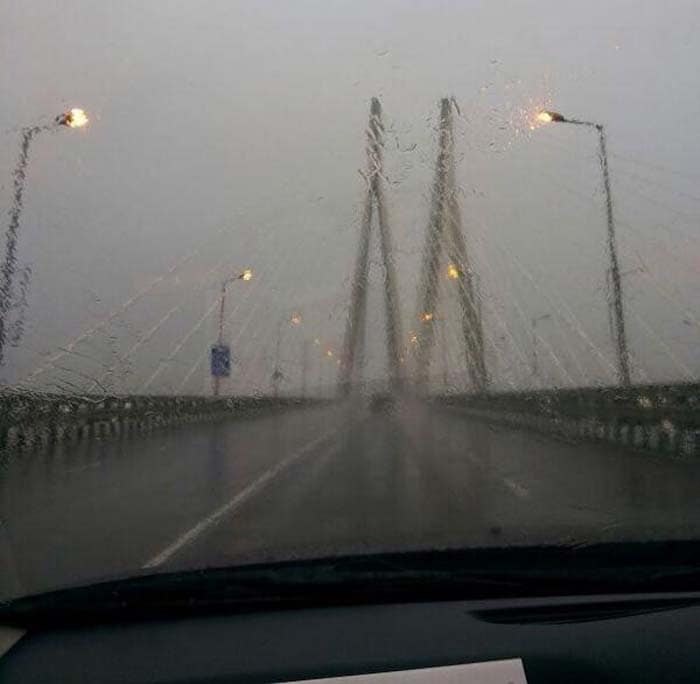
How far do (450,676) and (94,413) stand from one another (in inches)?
844

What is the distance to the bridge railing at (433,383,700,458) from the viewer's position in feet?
57.3

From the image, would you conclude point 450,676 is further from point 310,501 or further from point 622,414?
point 622,414

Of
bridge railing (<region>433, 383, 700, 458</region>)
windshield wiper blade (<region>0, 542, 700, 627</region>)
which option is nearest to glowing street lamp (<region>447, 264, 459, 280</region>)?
bridge railing (<region>433, 383, 700, 458</region>)

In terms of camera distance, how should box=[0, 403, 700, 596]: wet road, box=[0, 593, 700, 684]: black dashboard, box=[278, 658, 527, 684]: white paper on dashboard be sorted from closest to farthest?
box=[278, 658, 527, 684]: white paper on dashboard < box=[0, 593, 700, 684]: black dashboard < box=[0, 403, 700, 596]: wet road

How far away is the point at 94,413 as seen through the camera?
23188mm

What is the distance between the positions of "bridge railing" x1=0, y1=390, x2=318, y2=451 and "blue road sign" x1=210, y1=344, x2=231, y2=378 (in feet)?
3.27

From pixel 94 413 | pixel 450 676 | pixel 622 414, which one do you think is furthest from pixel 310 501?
pixel 94 413

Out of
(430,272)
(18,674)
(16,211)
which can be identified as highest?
(430,272)

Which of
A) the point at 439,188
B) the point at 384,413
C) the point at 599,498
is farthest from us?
the point at 384,413

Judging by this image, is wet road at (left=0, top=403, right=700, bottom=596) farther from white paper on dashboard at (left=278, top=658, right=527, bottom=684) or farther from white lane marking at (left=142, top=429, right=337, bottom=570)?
white paper on dashboard at (left=278, top=658, right=527, bottom=684)

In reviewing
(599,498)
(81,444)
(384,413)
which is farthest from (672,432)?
(384,413)

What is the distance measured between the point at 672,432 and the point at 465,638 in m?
15.9

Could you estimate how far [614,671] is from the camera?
291 cm

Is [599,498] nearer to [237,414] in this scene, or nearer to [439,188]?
[439,188]
